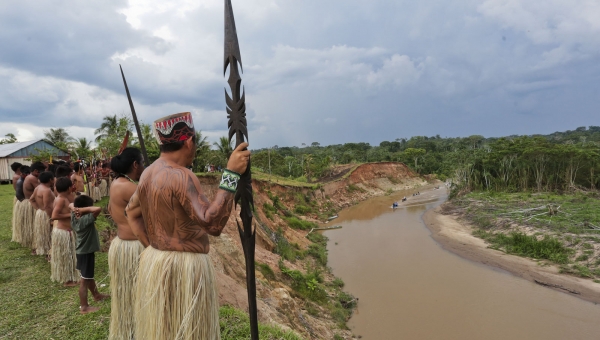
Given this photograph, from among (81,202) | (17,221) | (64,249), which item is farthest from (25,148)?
(81,202)

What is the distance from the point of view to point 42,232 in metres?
5.30

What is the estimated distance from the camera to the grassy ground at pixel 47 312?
127 inches

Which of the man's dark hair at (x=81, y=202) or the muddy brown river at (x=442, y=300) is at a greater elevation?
the man's dark hair at (x=81, y=202)

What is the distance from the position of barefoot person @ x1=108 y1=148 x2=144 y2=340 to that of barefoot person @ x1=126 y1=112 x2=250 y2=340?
103 centimetres

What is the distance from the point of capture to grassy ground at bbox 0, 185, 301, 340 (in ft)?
10.6

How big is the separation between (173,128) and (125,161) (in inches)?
45.0

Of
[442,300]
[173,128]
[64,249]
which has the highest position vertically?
[173,128]

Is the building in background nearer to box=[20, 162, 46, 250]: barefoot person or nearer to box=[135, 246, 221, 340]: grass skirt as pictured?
box=[20, 162, 46, 250]: barefoot person

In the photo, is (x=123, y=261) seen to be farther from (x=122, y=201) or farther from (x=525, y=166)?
(x=525, y=166)

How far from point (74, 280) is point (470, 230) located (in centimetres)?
1811

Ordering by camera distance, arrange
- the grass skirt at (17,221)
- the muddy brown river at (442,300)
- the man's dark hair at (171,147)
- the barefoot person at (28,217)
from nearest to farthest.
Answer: the man's dark hair at (171,147) → the barefoot person at (28,217) → the grass skirt at (17,221) → the muddy brown river at (442,300)

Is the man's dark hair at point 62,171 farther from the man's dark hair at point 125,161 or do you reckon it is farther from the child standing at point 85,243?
the man's dark hair at point 125,161

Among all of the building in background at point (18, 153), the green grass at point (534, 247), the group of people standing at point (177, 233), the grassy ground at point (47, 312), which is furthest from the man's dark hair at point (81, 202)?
the building in background at point (18, 153)

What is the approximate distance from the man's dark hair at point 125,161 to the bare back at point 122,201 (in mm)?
107
